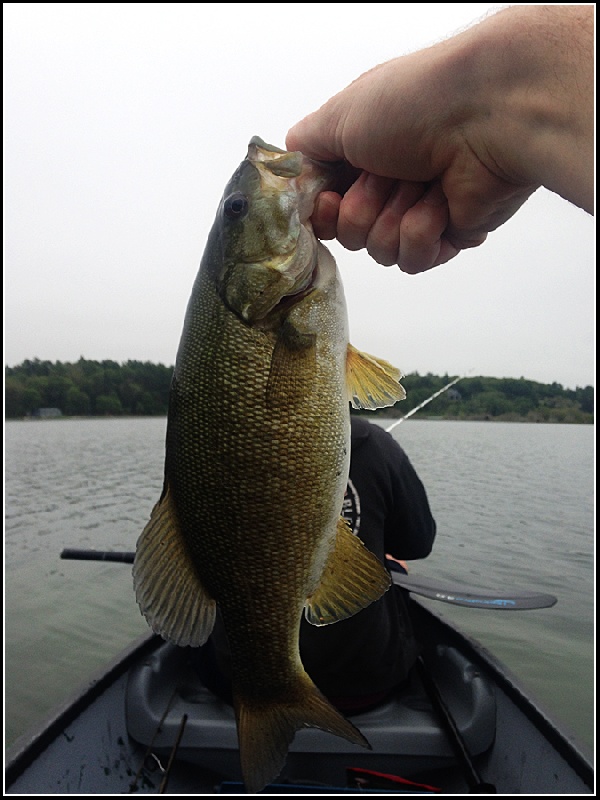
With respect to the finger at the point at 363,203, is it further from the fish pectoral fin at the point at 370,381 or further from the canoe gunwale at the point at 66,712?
the canoe gunwale at the point at 66,712

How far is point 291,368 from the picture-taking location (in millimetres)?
1575

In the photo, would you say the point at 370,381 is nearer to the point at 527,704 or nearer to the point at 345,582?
the point at 345,582

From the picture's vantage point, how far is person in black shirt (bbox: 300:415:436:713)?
286cm

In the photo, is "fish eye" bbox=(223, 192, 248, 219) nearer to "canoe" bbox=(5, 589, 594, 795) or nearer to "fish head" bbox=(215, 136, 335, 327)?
"fish head" bbox=(215, 136, 335, 327)

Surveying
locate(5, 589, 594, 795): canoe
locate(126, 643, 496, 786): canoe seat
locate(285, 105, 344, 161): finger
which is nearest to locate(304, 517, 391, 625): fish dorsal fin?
locate(285, 105, 344, 161): finger

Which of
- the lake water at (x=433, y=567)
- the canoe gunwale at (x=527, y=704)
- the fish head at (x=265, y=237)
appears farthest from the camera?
the lake water at (x=433, y=567)

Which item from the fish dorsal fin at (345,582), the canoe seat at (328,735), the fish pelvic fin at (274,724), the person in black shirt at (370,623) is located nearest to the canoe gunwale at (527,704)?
the canoe seat at (328,735)

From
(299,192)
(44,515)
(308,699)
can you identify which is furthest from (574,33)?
(44,515)

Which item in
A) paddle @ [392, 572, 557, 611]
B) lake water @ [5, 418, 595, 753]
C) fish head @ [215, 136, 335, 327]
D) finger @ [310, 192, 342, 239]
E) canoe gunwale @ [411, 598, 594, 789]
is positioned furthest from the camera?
lake water @ [5, 418, 595, 753]

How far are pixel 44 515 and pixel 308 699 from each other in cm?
1434

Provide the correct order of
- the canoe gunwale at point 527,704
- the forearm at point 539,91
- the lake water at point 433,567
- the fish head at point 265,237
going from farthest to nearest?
the lake water at point 433,567, the canoe gunwale at point 527,704, the fish head at point 265,237, the forearm at point 539,91

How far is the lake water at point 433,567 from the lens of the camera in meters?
6.30

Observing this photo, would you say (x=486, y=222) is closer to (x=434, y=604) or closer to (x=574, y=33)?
(x=574, y=33)

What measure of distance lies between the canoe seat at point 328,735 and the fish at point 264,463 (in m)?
1.65
